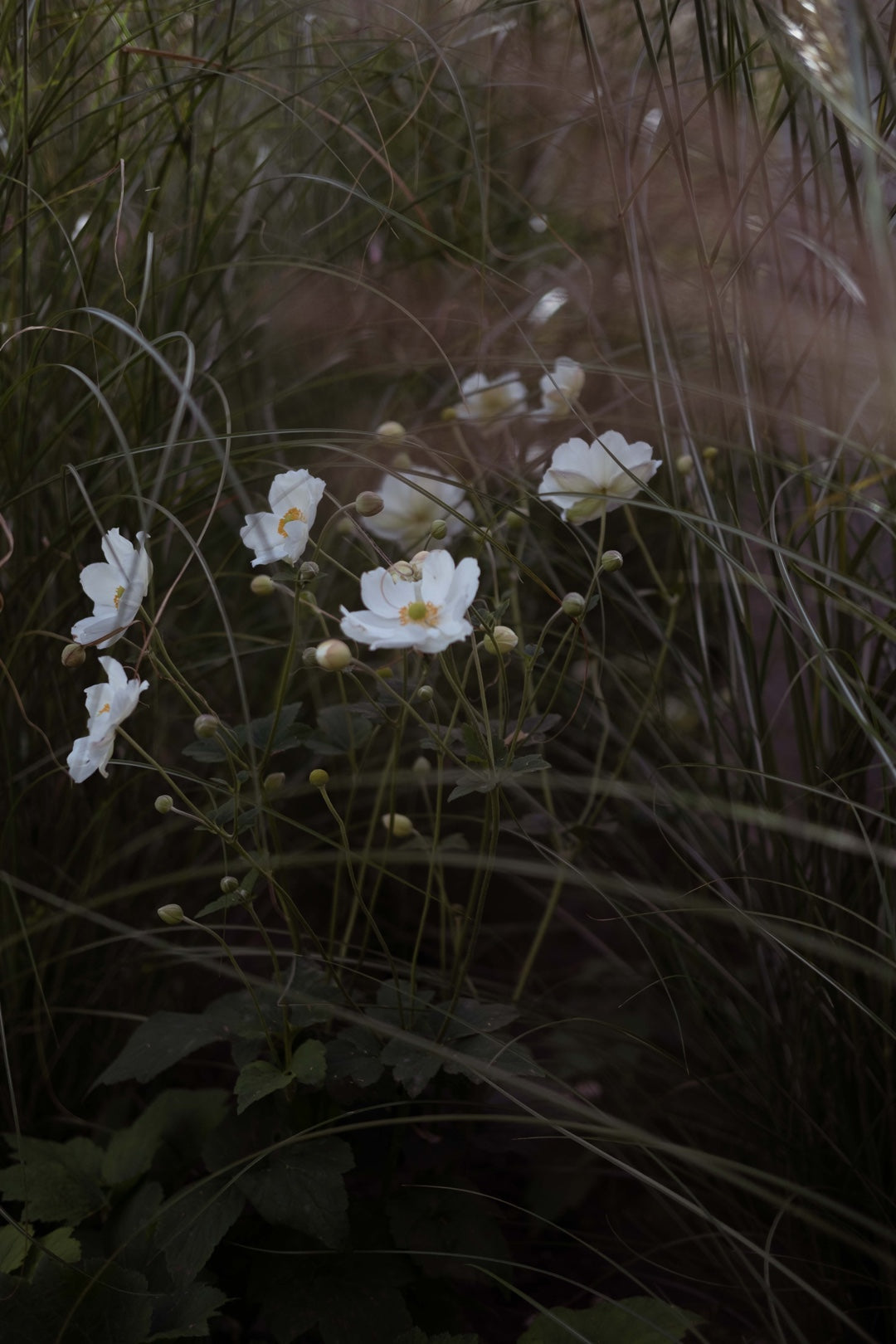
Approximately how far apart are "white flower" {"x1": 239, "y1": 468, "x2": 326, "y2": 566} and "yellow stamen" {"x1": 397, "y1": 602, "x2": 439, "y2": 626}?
8cm

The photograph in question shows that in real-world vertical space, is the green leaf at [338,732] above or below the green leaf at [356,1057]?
above

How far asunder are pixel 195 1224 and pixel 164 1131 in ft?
0.58

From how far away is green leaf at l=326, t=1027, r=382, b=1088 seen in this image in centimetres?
73

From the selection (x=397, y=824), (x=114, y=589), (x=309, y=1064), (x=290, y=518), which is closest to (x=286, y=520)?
(x=290, y=518)

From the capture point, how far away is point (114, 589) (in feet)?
2.42

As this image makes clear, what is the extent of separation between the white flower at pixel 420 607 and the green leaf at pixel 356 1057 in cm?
29

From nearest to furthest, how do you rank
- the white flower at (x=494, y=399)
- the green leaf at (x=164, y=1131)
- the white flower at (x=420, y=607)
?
the white flower at (x=420, y=607) → the green leaf at (x=164, y=1131) → the white flower at (x=494, y=399)

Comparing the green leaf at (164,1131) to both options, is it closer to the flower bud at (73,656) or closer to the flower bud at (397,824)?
the flower bud at (397,824)

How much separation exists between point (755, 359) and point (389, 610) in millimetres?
439

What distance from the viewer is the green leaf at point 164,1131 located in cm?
85

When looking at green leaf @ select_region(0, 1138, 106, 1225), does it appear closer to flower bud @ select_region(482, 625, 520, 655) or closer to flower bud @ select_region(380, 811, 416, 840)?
flower bud @ select_region(380, 811, 416, 840)

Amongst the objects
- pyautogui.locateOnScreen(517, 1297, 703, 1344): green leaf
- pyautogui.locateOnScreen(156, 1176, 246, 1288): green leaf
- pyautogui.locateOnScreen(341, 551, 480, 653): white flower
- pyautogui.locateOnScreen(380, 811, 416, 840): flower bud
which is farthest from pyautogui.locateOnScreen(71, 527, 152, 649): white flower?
pyautogui.locateOnScreen(517, 1297, 703, 1344): green leaf

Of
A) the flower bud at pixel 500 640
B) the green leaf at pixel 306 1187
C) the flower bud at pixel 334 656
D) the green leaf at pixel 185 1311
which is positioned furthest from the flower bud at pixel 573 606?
the green leaf at pixel 185 1311

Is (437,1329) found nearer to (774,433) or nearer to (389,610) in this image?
(389,610)
